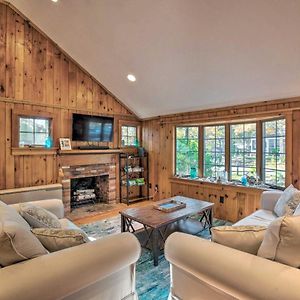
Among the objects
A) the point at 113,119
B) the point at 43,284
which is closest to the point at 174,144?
the point at 113,119

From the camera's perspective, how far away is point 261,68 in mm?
3146

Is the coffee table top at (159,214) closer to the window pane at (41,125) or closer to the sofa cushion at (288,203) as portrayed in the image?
the sofa cushion at (288,203)

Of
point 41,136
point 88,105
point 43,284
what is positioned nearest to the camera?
point 43,284

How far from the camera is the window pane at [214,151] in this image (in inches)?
181

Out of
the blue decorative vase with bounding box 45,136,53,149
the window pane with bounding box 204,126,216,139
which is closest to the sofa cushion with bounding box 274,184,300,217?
the window pane with bounding box 204,126,216,139

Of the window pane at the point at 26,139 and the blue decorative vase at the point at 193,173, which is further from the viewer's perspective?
the blue decorative vase at the point at 193,173

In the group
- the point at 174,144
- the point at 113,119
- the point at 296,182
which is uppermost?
the point at 113,119

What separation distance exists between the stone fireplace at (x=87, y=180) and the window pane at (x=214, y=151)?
7.07 ft

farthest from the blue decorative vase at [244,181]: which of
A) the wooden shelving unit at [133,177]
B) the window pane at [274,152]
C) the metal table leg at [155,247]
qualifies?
the wooden shelving unit at [133,177]

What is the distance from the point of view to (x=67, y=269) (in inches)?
50.4

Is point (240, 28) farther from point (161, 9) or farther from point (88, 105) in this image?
point (88, 105)

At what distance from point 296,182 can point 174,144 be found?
2.57m

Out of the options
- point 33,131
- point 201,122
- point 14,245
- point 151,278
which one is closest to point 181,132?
point 201,122

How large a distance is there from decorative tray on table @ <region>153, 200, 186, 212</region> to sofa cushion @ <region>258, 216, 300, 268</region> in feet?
6.13
